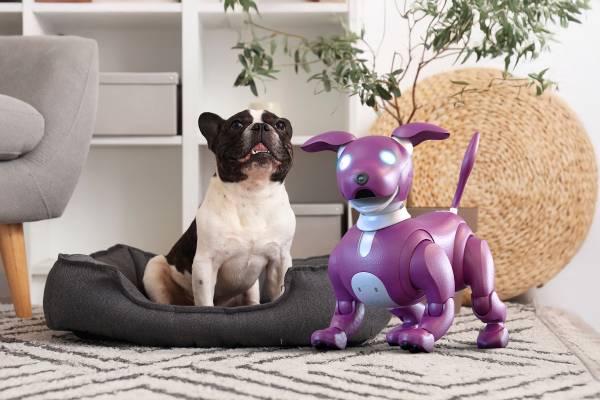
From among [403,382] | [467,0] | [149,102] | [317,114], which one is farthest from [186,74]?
[403,382]

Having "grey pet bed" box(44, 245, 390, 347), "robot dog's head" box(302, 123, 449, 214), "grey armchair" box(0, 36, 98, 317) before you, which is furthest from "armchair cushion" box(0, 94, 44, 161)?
"robot dog's head" box(302, 123, 449, 214)

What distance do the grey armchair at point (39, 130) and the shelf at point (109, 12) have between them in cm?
38

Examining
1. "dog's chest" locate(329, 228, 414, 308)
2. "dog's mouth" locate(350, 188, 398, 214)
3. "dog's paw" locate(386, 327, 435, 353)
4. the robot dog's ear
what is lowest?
"dog's paw" locate(386, 327, 435, 353)

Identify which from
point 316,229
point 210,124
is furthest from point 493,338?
point 316,229

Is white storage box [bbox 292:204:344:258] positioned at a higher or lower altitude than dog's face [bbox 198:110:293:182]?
lower

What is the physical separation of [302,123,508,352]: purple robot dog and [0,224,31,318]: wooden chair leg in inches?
34.5

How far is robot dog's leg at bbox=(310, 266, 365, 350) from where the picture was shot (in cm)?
122

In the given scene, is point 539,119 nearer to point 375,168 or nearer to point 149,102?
point 149,102

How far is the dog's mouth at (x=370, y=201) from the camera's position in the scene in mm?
1126

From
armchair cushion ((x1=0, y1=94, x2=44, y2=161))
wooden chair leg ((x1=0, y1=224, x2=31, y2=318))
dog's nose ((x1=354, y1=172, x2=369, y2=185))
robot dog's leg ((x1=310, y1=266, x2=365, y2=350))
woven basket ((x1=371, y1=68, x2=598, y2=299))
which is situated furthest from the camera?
woven basket ((x1=371, y1=68, x2=598, y2=299))

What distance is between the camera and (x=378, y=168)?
111 centimetres

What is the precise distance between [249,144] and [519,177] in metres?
1.14

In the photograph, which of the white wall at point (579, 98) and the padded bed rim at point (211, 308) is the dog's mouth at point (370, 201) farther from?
the white wall at point (579, 98)

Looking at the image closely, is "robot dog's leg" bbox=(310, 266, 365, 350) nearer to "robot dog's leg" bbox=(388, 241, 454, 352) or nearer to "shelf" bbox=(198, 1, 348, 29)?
"robot dog's leg" bbox=(388, 241, 454, 352)
